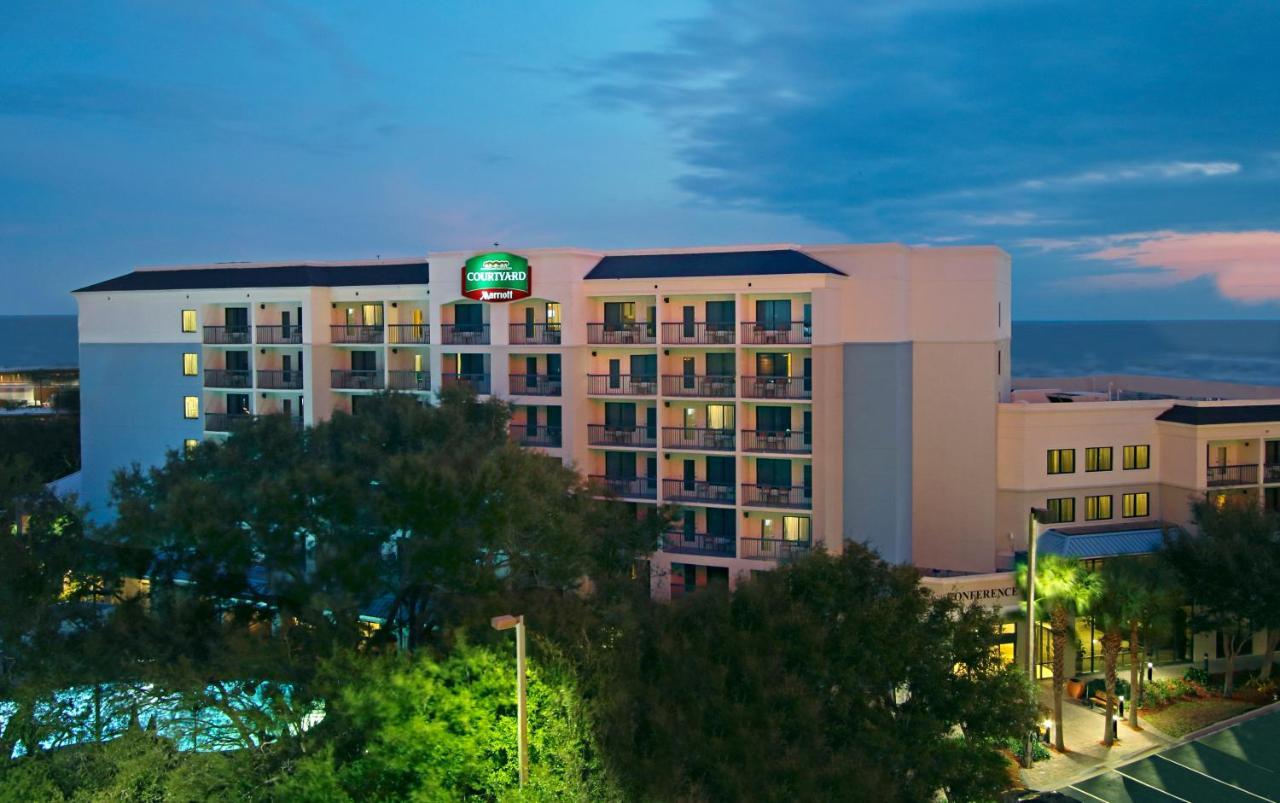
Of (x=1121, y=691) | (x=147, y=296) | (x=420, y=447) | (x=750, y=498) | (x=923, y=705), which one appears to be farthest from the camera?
(x=147, y=296)

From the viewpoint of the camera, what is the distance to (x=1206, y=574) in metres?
42.9

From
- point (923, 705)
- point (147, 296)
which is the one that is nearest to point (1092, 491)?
point (923, 705)

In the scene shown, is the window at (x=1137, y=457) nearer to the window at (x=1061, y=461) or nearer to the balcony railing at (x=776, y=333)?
the window at (x=1061, y=461)

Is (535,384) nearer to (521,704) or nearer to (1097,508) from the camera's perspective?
(1097,508)

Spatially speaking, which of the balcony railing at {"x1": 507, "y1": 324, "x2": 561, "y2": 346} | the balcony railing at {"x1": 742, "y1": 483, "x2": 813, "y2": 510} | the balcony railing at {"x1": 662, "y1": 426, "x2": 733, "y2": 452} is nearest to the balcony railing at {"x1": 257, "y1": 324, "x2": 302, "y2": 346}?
the balcony railing at {"x1": 507, "y1": 324, "x2": 561, "y2": 346}

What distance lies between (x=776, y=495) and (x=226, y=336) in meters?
30.7

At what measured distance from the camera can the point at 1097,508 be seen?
170ft

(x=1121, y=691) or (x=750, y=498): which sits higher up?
(x=750, y=498)

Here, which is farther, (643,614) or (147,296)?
(147,296)

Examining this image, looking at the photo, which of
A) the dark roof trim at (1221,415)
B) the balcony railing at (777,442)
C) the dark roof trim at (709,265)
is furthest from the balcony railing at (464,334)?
the dark roof trim at (1221,415)

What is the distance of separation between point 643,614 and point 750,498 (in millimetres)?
20659

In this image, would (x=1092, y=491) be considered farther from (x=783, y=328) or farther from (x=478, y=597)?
(x=478, y=597)

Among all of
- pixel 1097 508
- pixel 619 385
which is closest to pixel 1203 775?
pixel 1097 508

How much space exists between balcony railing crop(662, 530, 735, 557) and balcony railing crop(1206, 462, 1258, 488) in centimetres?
2191
